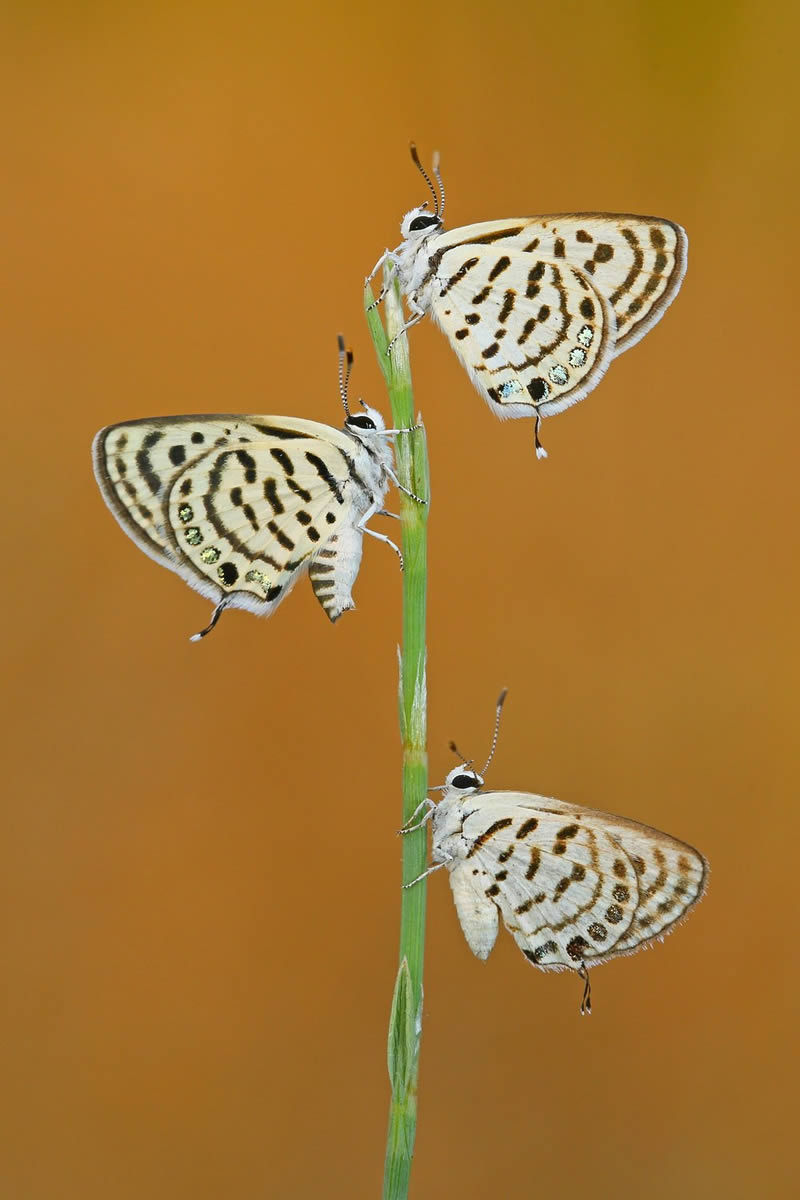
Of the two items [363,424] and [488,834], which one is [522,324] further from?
[488,834]

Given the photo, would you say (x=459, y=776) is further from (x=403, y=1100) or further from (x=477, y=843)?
(x=403, y=1100)

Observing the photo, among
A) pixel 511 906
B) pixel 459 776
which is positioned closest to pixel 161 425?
pixel 459 776

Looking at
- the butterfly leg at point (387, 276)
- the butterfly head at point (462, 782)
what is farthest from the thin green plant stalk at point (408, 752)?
the butterfly head at point (462, 782)

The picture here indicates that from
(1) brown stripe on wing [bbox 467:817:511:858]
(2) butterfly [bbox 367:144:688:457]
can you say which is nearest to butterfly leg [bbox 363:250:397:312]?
(2) butterfly [bbox 367:144:688:457]

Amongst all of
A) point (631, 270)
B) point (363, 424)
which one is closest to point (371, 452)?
point (363, 424)

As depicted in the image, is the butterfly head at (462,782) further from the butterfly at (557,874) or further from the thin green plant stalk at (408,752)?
the thin green plant stalk at (408,752)
